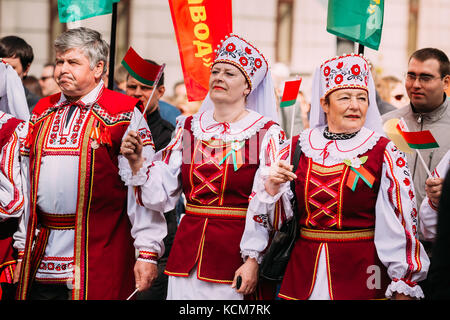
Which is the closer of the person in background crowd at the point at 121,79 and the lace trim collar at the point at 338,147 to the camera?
the lace trim collar at the point at 338,147

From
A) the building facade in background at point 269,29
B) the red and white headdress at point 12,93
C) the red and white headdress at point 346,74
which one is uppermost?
the building facade in background at point 269,29

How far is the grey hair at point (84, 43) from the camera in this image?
4453 millimetres

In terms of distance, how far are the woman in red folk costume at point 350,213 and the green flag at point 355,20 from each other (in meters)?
0.79

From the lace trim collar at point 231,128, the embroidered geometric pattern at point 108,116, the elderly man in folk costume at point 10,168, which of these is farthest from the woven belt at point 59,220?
the lace trim collar at point 231,128

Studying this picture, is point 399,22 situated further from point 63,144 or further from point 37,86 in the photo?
point 63,144

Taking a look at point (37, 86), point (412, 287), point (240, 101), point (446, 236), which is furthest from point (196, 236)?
point (37, 86)

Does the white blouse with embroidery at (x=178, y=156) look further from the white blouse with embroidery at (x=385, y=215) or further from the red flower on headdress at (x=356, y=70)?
the red flower on headdress at (x=356, y=70)

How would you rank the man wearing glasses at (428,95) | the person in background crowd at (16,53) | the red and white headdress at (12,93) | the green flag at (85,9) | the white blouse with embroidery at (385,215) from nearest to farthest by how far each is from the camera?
the white blouse with embroidery at (385,215) < the red and white headdress at (12,93) < the man wearing glasses at (428,95) < the green flag at (85,9) < the person in background crowd at (16,53)

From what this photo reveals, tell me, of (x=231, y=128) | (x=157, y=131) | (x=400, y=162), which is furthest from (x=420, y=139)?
(x=157, y=131)

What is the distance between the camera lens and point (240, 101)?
4293 mm

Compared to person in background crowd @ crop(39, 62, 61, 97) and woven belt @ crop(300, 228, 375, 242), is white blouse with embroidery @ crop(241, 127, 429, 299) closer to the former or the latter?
woven belt @ crop(300, 228, 375, 242)

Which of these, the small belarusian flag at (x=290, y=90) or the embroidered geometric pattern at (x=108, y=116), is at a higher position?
the small belarusian flag at (x=290, y=90)
